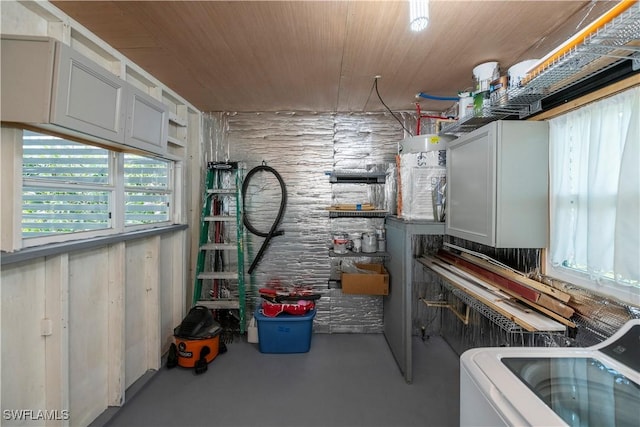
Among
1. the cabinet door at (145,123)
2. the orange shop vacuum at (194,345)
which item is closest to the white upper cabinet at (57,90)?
the cabinet door at (145,123)

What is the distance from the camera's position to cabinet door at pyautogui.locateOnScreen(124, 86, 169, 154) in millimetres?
1618

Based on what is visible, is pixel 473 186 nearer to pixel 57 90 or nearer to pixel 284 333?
pixel 284 333

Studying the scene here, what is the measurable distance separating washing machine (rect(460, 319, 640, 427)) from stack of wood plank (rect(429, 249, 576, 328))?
273 mm

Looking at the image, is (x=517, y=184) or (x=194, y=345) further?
(x=194, y=345)

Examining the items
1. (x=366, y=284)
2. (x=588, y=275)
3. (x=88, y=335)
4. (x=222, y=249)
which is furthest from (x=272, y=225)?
(x=588, y=275)

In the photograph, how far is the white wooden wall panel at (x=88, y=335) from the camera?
1.55 meters

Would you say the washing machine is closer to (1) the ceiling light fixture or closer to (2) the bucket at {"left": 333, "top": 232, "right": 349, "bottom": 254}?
(1) the ceiling light fixture

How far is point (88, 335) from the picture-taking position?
5.41 ft

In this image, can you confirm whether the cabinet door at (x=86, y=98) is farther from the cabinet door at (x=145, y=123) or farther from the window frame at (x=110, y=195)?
the window frame at (x=110, y=195)

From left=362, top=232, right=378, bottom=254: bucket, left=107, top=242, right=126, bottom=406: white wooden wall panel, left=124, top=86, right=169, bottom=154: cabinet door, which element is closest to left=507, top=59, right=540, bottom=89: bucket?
left=362, top=232, right=378, bottom=254: bucket

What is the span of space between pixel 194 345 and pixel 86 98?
1.86m

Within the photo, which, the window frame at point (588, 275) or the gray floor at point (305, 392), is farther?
the gray floor at point (305, 392)

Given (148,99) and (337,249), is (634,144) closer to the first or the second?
(337,249)

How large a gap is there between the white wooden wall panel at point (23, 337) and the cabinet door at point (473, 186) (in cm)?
232
